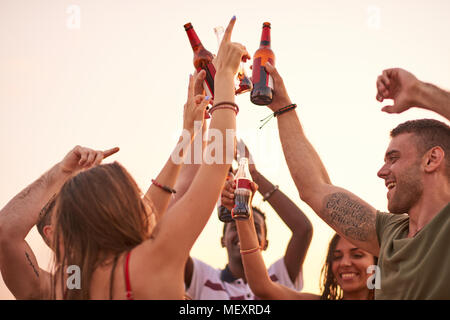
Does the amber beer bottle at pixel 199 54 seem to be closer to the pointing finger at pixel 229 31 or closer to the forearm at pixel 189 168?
the forearm at pixel 189 168

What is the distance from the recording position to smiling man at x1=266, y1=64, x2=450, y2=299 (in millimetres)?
2576

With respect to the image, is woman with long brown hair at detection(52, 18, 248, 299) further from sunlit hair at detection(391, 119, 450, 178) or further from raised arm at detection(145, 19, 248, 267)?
sunlit hair at detection(391, 119, 450, 178)

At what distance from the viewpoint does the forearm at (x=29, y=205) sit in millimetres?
3004

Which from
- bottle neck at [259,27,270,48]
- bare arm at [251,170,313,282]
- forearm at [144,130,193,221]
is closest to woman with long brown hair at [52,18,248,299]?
forearm at [144,130,193,221]

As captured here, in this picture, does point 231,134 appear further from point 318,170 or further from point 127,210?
point 318,170

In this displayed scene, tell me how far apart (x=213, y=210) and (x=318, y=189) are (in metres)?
1.35

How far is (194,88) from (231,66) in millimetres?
814

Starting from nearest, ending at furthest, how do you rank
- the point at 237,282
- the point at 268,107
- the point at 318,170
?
the point at 318,170 → the point at 268,107 → the point at 237,282

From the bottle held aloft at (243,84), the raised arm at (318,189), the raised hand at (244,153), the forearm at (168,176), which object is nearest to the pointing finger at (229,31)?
the forearm at (168,176)

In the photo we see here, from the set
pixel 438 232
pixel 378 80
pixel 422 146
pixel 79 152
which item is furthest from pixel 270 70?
pixel 438 232

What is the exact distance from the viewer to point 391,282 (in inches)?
107

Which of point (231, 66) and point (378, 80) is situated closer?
point (231, 66)

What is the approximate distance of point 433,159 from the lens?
3.05m

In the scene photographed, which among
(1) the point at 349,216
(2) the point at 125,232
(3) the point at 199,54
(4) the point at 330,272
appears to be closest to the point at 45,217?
(2) the point at 125,232
